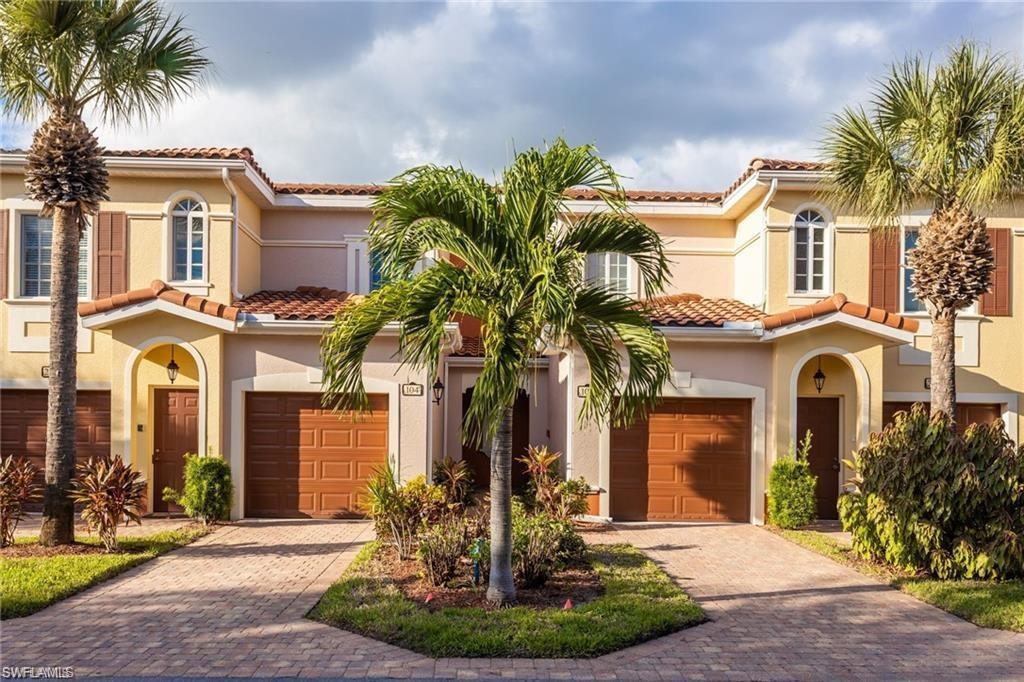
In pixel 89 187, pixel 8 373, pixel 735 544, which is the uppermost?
pixel 89 187

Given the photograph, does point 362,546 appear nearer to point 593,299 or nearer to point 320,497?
point 320,497

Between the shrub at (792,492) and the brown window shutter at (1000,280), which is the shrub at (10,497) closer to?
the shrub at (792,492)

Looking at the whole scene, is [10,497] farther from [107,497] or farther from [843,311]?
[843,311]

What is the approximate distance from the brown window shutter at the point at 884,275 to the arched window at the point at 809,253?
925 millimetres

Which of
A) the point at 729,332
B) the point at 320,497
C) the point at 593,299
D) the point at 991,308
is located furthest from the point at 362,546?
the point at 991,308

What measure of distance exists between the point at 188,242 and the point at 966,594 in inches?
523

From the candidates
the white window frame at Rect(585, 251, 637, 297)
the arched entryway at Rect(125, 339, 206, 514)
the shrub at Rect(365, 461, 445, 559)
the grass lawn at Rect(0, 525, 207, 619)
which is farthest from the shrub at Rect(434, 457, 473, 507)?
the white window frame at Rect(585, 251, 637, 297)

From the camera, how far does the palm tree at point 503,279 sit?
22.6 feet

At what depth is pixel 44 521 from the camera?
9.86 m

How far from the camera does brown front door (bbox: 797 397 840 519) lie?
13.5 meters

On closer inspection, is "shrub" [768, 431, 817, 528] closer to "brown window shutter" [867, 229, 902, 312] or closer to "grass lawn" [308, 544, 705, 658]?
"brown window shutter" [867, 229, 902, 312]

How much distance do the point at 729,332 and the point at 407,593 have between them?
7.54 metres

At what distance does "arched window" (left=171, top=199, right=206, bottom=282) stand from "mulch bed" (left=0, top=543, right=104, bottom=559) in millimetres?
5345

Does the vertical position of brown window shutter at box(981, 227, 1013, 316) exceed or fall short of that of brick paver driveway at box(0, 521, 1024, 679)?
it exceeds it
